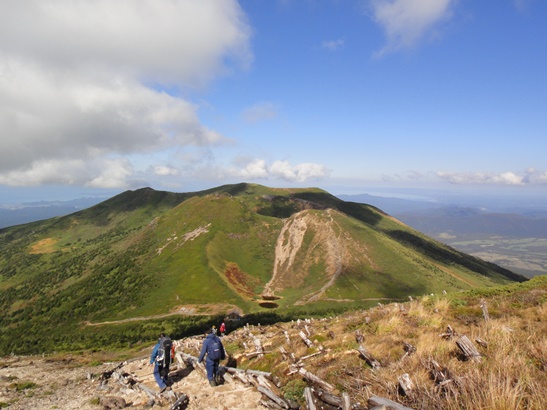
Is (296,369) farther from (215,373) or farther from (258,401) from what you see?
(215,373)

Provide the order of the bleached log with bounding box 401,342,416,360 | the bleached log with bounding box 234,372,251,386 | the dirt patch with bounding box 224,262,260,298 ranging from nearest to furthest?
the bleached log with bounding box 401,342,416,360, the bleached log with bounding box 234,372,251,386, the dirt patch with bounding box 224,262,260,298

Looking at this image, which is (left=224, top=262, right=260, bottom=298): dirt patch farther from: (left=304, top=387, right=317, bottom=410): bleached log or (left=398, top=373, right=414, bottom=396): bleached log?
(left=398, top=373, right=414, bottom=396): bleached log

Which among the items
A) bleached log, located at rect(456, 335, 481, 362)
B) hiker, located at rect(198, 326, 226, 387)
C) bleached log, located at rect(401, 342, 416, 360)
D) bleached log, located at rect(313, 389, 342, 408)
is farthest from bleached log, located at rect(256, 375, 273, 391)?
bleached log, located at rect(456, 335, 481, 362)

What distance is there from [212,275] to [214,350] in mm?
93852

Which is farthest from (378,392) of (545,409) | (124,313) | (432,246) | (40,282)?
(432,246)

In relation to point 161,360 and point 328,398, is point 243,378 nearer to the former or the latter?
point 161,360

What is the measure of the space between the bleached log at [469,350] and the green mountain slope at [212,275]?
77179 millimetres

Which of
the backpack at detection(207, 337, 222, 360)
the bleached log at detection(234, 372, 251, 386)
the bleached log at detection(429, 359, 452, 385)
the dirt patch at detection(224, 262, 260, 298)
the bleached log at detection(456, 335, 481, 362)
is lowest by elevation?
the dirt patch at detection(224, 262, 260, 298)

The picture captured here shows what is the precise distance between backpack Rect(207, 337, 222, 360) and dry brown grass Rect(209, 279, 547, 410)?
11.4 feet

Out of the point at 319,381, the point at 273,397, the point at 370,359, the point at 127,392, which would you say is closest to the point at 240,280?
the point at 127,392

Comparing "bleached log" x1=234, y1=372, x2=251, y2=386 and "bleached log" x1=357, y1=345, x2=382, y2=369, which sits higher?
"bleached log" x1=357, y1=345, x2=382, y2=369

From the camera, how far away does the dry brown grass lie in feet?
22.8

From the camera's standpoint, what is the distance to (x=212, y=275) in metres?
106

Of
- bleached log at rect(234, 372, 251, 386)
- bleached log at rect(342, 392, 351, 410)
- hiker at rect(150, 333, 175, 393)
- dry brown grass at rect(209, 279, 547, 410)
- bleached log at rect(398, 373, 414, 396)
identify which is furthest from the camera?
hiker at rect(150, 333, 175, 393)
